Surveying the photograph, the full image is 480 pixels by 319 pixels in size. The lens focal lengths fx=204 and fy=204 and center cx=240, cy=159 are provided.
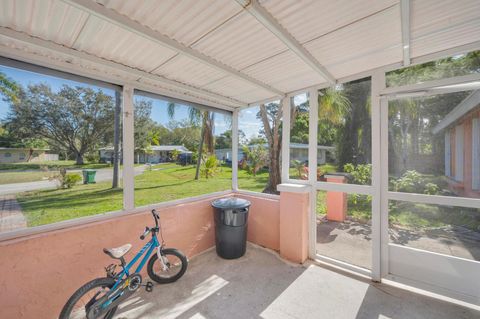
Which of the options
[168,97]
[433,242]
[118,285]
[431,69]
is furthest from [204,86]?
[433,242]

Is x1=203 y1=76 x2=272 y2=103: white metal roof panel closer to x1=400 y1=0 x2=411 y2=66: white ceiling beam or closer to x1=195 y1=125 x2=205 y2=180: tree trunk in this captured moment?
x1=400 y1=0 x2=411 y2=66: white ceiling beam

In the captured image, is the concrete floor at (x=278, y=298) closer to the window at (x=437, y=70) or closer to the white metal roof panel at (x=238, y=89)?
the window at (x=437, y=70)

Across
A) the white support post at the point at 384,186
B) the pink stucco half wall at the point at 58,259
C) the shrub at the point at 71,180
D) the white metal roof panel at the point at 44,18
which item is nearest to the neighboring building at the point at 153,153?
the shrub at the point at 71,180

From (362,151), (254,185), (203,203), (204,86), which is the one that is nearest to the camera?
(362,151)

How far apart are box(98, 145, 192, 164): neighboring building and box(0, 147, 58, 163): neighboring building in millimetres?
674

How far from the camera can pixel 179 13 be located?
1.63m

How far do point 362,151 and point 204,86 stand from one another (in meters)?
2.63

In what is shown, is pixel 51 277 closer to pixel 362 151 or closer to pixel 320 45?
pixel 320 45

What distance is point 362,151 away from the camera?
306cm

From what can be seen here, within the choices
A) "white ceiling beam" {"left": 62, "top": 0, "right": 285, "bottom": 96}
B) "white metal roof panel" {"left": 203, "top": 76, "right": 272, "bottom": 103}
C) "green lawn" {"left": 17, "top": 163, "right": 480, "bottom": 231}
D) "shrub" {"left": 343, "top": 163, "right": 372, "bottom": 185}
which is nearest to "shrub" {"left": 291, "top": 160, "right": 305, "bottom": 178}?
"green lawn" {"left": 17, "top": 163, "right": 480, "bottom": 231}

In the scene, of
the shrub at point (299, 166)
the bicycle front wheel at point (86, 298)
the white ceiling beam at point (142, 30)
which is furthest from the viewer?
the shrub at point (299, 166)

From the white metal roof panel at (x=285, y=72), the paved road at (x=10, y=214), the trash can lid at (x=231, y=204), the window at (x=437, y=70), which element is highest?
the white metal roof panel at (x=285, y=72)

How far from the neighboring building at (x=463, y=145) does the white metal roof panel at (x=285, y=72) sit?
165cm

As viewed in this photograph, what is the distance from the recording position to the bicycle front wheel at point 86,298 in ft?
6.28
